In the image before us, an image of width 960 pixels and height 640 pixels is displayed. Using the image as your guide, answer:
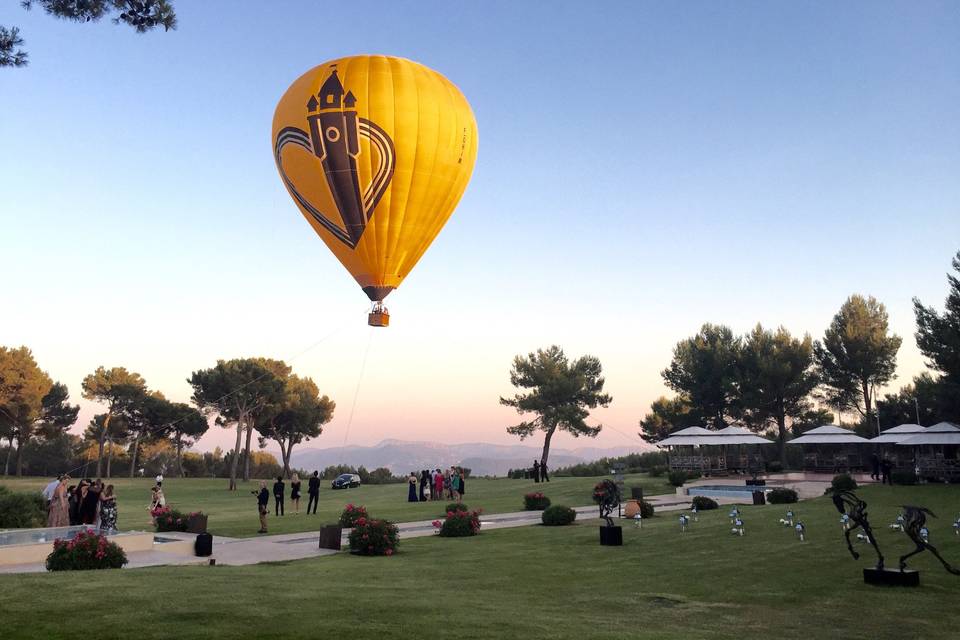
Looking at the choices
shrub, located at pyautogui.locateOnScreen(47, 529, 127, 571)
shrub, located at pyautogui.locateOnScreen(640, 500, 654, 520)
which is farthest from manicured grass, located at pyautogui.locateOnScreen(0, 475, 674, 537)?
shrub, located at pyautogui.locateOnScreen(47, 529, 127, 571)

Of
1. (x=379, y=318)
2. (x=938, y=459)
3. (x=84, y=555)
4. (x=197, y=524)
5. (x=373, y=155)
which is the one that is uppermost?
(x=373, y=155)

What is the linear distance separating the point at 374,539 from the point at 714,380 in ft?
187

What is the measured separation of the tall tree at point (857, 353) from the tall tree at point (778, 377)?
99.7 inches

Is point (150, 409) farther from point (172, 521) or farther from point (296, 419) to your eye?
point (172, 521)

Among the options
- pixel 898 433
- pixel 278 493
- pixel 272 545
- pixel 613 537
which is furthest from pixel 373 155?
pixel 898 433

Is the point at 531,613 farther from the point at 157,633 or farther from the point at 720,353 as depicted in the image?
the point at 720,353

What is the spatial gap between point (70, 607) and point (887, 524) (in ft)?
67.1

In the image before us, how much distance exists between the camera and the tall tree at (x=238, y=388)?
69938 millimetres

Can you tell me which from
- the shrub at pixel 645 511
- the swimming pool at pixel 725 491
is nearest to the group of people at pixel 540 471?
the swimming pool at pixel 725 491

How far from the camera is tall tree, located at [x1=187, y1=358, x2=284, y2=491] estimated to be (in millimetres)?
69938

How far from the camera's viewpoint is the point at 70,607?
9.64 meters

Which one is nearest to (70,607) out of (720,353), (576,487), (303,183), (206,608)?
(206,608)

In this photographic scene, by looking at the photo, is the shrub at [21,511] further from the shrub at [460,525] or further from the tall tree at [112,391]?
the tall tree at [112,391]

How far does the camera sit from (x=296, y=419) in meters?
80.4
